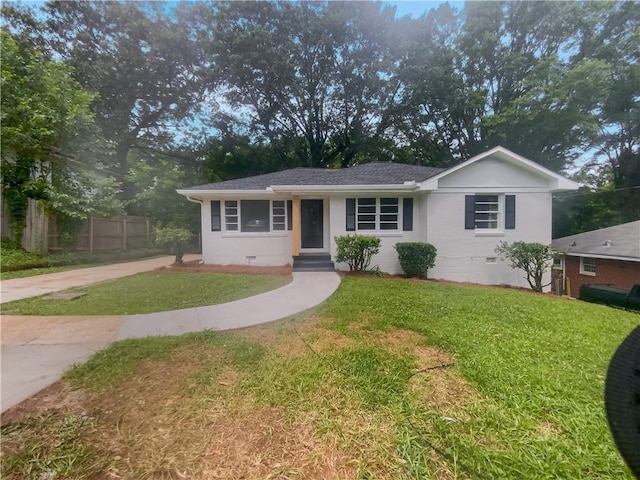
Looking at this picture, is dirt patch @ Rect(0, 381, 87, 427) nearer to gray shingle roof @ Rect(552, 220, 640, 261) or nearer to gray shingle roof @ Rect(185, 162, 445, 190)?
gray shingle roof @ Rect(185, 162, 445, 190)

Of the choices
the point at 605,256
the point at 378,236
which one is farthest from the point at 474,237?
the point at 605,256

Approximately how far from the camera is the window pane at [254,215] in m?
10.1

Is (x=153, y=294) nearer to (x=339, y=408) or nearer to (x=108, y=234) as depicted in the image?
(x=339, y=408)

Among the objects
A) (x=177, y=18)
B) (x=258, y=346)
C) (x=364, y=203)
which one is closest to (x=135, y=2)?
(x=177, y=18)

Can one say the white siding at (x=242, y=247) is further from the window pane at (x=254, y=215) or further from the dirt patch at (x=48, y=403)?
the dirt patch at (x=48, y=403)

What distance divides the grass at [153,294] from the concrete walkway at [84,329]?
1.24 ft

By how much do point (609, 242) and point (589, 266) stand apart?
1819 millimetres

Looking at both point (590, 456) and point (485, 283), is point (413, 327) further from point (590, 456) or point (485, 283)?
point (485, 283)

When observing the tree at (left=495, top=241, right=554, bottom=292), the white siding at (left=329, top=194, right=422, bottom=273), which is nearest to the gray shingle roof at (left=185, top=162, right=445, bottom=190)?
the white siding at (left=329, top=194, right=422, bottom=273)

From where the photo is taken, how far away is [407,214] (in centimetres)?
924

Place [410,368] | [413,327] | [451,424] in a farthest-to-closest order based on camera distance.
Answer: [413,327] → [410,368] → [451,424]

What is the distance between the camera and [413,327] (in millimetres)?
3953

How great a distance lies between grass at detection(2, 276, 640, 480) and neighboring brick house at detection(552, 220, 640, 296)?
6714mm

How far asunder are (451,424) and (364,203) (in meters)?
7.61
